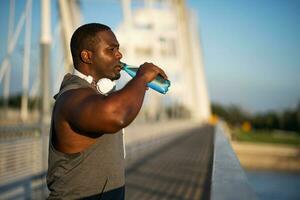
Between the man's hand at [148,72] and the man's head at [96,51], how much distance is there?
0.20 metres

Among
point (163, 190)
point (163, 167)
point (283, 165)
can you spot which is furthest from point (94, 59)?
point (283, 165)

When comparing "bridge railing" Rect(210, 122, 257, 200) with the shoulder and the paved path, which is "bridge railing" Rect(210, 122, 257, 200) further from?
the paved path

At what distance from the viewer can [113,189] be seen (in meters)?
2.10

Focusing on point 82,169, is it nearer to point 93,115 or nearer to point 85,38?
point 93,115

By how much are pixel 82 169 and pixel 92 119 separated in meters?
0.31

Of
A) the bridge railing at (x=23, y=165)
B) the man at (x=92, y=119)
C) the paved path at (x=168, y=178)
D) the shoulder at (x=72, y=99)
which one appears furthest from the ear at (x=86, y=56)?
the paved path at (x=168, y=178)

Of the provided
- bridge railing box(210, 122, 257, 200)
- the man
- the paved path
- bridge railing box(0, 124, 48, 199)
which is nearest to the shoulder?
the man

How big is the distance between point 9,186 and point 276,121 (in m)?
138

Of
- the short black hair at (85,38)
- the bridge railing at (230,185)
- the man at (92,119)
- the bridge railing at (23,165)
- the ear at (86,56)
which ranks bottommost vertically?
the bridge railing at (23,165)

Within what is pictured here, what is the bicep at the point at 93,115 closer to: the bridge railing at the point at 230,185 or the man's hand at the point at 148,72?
the man's hand at the point at 148,72

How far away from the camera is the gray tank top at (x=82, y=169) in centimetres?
199

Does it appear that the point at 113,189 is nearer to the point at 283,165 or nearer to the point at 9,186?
the point at 9,186

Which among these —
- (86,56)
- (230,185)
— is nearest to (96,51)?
(86,56)

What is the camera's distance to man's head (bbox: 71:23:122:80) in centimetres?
214
